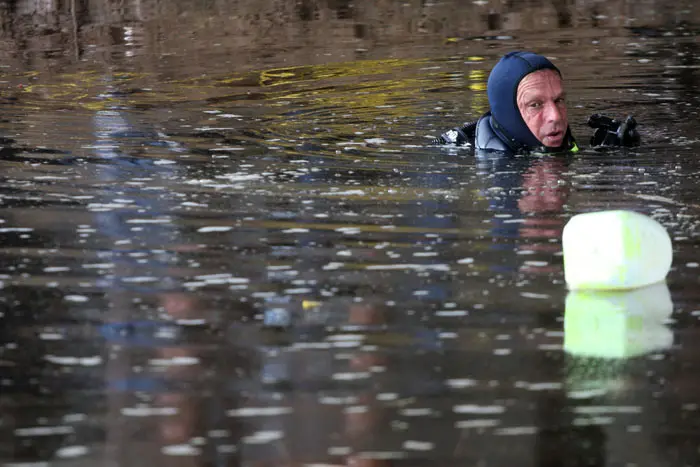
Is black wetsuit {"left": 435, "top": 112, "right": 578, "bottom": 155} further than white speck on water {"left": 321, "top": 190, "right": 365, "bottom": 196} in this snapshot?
Yes

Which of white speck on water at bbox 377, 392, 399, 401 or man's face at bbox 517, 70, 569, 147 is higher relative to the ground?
man's face at bbox 517, 70, 569, 147

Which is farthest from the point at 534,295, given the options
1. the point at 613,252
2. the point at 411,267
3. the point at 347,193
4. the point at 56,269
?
the point at 347,193

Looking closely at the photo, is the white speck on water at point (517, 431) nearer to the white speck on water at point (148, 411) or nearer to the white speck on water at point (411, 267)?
the white speck on water at point (148, 411)

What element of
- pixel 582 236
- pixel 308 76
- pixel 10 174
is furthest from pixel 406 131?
pixel 582 236

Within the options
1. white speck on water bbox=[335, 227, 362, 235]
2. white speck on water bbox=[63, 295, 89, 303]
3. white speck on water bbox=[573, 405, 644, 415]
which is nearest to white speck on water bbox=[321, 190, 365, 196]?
white speck on water bbox=[335, 227, 362, 235]

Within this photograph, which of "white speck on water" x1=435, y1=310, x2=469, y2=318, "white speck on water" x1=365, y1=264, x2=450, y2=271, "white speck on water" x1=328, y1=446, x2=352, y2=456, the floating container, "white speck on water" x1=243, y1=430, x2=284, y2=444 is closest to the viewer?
"white speck on water" x1=328, y1=446, x2=352, y2=456

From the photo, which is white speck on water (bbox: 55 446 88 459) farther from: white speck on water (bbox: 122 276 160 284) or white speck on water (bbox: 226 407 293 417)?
white speck on water (bbox: 122 276 160 284)

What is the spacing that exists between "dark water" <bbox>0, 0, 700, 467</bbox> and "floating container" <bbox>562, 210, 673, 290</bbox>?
104 mm

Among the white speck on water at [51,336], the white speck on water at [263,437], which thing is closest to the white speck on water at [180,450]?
the white speck on water at [263,437]

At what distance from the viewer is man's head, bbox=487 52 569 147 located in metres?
10.7

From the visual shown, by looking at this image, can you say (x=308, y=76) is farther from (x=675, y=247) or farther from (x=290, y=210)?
(x=675, y=247)

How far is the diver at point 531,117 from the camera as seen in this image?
10.7 m

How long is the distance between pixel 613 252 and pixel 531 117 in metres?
4.07

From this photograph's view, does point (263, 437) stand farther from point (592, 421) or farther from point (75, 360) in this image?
point (75, 360)
